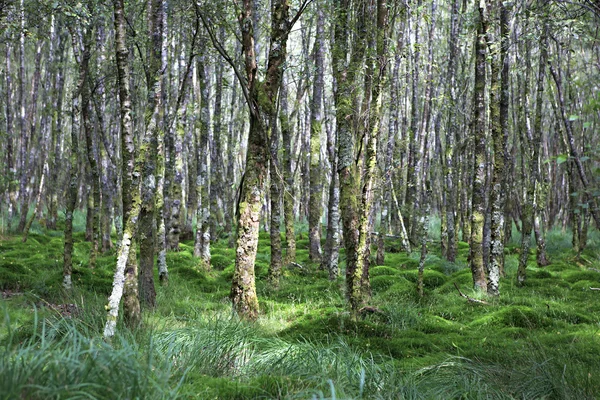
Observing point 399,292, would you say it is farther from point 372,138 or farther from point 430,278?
point 372,138

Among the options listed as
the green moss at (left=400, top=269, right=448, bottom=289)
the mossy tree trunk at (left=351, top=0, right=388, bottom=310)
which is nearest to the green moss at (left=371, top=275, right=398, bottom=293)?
the green moss at (left=400, top=269, right=448, bottom=289)

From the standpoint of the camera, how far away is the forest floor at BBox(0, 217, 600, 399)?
300 centimetres

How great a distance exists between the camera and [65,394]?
104 inches

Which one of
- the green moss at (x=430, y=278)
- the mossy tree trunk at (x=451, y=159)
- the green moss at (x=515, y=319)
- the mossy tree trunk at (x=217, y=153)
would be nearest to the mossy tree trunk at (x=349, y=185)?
the green moss at (x=515, y=319)

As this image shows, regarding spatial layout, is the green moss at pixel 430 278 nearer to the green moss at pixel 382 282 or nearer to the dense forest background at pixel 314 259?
the dense forest background at pixel 314 259

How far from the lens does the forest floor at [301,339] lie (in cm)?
300

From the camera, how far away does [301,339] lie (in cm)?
653

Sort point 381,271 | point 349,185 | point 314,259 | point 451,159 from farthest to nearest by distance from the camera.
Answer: point 314,259 → point 451,159 → point 381,271 → point 349,185

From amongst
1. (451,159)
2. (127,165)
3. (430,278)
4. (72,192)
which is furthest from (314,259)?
Answer: (127,165)

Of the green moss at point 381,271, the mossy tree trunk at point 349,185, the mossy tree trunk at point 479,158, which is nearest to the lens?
the mossy tree trunk at point 349,185

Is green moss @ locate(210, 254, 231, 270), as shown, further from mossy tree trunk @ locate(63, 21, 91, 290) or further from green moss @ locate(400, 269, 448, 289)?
green moss @ locate(400, 269, 448, 289)

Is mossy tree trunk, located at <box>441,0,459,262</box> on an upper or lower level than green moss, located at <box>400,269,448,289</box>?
upper

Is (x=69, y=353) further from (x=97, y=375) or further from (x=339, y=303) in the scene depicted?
(x=339, y=303)

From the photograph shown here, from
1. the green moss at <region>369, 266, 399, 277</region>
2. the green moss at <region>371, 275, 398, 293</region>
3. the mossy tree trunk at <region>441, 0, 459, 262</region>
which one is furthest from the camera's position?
the mossy tree trunk at <region>441, 0, 459, 262</region>
